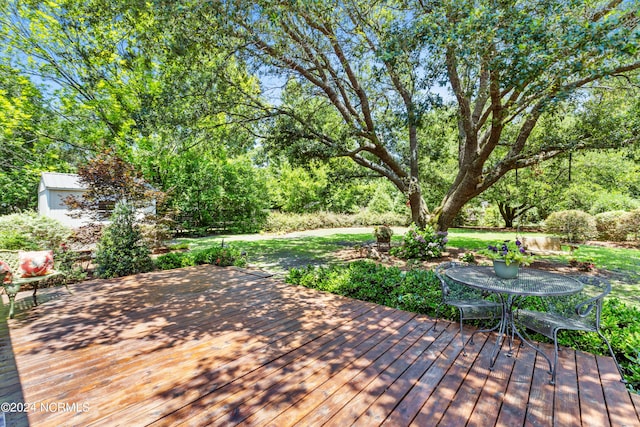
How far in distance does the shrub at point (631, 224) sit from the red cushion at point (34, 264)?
58.2ft

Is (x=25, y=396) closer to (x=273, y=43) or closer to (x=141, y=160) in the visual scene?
(x=273, y=43)

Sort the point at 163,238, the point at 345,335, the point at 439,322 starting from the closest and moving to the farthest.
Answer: the point at 345,335
the point at 439,322
the point at 163,238

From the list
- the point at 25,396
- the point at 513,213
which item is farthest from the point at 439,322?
the point at 513,213

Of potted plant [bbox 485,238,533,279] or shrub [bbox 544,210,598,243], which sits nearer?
potted plant [bbox 485,238,533,279]

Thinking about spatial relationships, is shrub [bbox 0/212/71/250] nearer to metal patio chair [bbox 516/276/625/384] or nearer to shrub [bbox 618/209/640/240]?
metal patio chair [bbox 516/276/625/384]

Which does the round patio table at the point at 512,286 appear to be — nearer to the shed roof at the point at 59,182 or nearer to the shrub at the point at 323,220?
the shed roof at the point at 59,182

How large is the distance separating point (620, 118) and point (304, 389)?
8.53m

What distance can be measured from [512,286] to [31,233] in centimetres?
962

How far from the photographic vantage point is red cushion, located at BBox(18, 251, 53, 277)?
13.7 ft

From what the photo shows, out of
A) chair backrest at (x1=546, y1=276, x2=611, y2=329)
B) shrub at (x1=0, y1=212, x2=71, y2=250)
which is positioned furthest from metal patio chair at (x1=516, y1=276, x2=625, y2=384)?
shrub at (x1=0, y1=212, x2=71, y2=250)

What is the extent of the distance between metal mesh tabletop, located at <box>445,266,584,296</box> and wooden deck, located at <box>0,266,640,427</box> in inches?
26.9

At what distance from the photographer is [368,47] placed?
6805 mm

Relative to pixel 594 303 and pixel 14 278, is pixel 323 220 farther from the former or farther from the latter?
pixel 594 303

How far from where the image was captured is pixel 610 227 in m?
11.5
